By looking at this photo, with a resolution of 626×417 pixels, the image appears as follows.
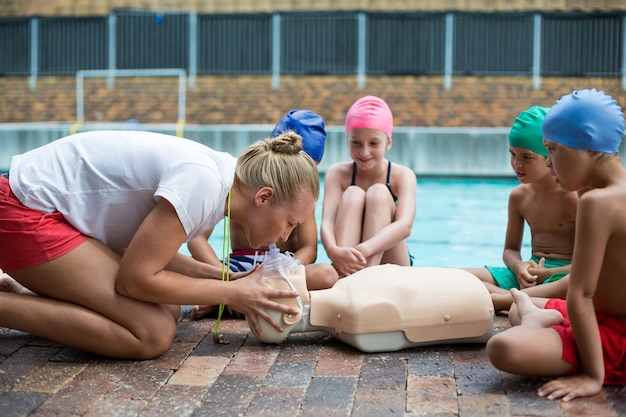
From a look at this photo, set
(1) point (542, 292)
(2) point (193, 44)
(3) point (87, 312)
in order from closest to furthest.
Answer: (3) point (87, 312)
(1) point (542, 292)
(2) point (193, 44)

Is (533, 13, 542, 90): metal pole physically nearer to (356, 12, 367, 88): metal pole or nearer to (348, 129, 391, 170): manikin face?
(356, 12, 367, 88): metal pole

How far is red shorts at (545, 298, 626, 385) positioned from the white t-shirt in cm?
140

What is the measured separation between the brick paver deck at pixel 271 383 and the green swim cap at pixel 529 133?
1.21 m

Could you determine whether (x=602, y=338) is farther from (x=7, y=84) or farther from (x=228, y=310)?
(x=7, y=84)

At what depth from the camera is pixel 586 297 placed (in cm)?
266

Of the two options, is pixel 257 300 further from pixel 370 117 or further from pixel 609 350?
pixel 370 117

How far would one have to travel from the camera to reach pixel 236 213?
124 inches

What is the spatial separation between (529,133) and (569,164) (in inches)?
50.8

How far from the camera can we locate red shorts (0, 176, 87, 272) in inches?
121

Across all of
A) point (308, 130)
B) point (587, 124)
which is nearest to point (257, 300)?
point (587, 124)

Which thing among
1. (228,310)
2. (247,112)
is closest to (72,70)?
(247,112)

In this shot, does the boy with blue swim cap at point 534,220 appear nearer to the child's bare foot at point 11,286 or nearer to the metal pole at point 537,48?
the child's bare foot at point 11,286

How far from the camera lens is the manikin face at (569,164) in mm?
2740

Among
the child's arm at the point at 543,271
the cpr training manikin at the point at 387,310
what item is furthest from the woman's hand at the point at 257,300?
the child's arm at the point at 543,271
